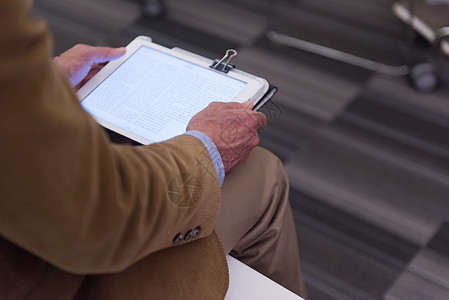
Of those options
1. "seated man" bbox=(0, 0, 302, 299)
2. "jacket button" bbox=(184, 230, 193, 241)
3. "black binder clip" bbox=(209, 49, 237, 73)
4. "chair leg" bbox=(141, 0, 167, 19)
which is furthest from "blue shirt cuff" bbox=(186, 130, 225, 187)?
"chair leg" bbox=(141, 0, 167, 19)

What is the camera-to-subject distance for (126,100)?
0.96m

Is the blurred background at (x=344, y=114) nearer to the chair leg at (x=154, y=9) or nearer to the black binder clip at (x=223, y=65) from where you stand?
the chair leg at (x=154, y=9)

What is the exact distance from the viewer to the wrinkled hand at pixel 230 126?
847 mm

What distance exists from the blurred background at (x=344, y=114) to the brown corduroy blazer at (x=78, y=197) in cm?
40

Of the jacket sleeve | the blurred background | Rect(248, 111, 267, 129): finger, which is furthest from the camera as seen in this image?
the blurred background

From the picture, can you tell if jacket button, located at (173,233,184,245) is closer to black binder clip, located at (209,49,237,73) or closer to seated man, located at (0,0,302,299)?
seated man, located at (0,0,302,299)

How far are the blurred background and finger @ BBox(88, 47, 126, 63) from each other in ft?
1.11

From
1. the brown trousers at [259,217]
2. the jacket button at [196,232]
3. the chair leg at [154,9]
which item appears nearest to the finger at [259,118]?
the brown trousers at [259,217]

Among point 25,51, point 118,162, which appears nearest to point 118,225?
point 118,162

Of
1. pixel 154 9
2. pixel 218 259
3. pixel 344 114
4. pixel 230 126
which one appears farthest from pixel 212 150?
pixel 154 9

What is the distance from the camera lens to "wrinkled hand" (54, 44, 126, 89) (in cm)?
97

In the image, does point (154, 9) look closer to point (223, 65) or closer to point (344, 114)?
point (344, 114)

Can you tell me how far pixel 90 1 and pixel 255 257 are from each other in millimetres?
1873

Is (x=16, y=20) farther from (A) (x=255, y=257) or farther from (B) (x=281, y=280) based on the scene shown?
(B) (x=281, y=280)
